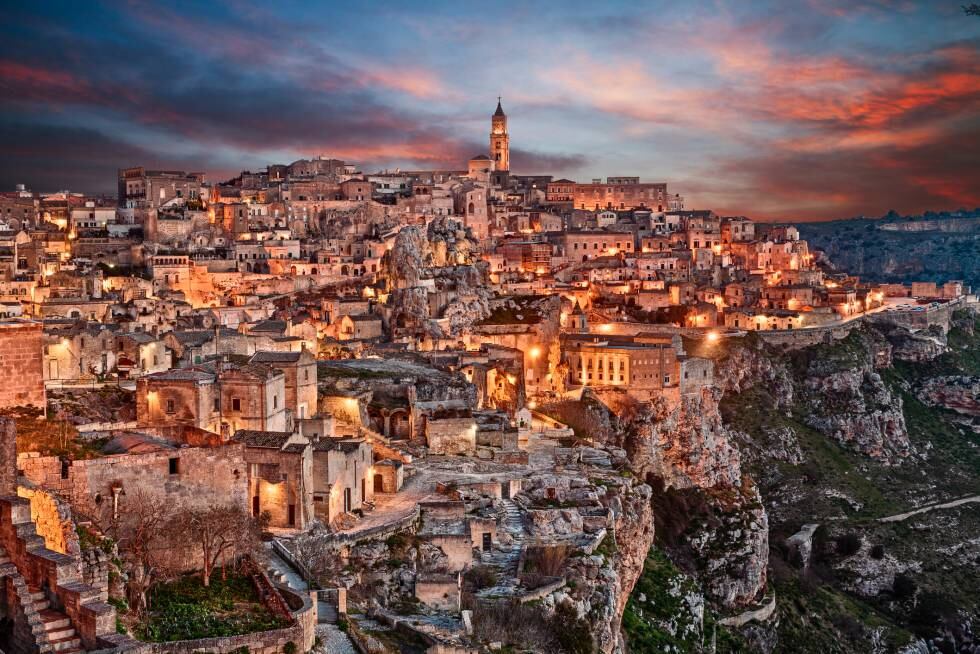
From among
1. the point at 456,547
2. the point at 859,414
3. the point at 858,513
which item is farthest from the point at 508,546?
the point at 859,414

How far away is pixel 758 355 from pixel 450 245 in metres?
22.6

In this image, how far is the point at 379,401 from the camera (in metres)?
39.8

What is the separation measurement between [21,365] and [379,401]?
780 inches

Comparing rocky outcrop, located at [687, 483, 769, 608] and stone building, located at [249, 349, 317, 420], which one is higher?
stone building, located at [249, 349, 317, 420]

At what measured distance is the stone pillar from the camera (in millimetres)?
16922

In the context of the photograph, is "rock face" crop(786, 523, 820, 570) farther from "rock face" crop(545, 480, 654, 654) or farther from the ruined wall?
the ruined wall

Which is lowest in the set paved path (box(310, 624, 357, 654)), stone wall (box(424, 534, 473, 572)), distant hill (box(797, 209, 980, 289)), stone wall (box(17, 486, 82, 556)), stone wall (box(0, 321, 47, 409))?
stone wall (box(424, 534, 473, 572))

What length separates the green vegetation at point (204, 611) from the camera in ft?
53.7

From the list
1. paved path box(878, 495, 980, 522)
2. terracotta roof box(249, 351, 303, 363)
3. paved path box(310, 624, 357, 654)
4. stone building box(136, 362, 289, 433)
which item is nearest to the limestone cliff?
paved path box(878, 495, 980, 522)

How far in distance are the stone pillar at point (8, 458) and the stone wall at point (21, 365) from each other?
3757 millimetres

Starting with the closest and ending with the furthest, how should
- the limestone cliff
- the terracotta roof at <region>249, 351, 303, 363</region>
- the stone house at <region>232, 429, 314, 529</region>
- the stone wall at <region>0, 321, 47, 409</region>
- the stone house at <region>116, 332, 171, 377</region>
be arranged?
1. the stone wall at <region>0, 321, 47, 409</region>
2. the stone house at <region>232, 429, 314, 529</region>
3. the terracotta roof at <region>249, 351, 303, 363</region>
4. the stone house at <region>116, 332, 171, 377</region>
5. the limestone cliff

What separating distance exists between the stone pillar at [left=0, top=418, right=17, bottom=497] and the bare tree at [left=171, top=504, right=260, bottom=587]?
3402 millimetres

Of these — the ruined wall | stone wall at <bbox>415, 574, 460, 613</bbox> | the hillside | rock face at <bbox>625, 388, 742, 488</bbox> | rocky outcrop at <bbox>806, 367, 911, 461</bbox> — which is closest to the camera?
the ruined wall

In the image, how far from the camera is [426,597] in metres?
24.2
